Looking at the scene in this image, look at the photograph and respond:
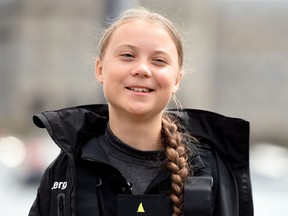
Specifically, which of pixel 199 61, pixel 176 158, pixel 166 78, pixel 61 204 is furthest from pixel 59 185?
pixel 199 61

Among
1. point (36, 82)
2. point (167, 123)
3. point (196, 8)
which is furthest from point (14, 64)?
point (167, 123)

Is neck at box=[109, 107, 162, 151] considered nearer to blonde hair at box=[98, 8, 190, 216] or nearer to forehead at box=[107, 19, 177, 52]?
blonde hair at box=[98, 8, 190, 216]

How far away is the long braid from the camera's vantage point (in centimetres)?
263

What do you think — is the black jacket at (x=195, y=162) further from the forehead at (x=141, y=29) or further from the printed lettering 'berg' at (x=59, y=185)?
the forehead at (x=141, y=29)

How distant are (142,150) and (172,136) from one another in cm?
14

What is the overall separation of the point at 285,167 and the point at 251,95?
3558cm

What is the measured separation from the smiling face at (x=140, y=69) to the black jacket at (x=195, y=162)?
0.21m

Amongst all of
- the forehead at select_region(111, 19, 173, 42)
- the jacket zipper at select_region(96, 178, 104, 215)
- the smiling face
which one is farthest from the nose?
the jacket zipper at select_region(96, 178, 104, 215)

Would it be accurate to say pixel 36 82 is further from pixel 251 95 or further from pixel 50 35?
pixel 251 95

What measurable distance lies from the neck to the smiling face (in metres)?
0.03

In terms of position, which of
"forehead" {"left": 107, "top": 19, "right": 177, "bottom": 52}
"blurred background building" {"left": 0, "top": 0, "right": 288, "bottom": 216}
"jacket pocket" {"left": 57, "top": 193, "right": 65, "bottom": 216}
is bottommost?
"jacket pocket" {"left": 57, "top": 193, "right": 65, "bottom": 216}

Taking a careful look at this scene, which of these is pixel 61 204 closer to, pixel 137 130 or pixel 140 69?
pixel 137 130

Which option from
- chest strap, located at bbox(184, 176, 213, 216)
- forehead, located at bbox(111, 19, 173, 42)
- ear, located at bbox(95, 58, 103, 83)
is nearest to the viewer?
chest strap, located at bbox(184, 176, 213, 216)

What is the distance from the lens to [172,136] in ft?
9.11
